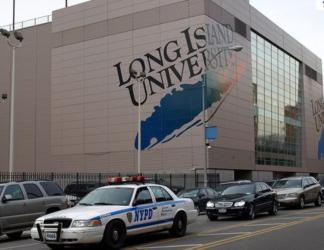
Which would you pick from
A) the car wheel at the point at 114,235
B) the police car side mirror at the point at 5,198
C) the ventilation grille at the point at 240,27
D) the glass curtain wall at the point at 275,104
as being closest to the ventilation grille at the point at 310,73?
the glass curtain wall at the point at 275,104

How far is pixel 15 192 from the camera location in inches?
655

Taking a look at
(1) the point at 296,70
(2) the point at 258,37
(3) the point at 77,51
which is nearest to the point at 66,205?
(3) the point at 77,51

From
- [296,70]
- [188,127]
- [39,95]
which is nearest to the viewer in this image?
[188,127]

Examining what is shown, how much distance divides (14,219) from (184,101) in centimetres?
3618

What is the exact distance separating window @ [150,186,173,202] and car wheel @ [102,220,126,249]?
190cm

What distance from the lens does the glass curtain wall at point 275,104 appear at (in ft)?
204

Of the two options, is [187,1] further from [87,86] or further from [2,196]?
[2,196]

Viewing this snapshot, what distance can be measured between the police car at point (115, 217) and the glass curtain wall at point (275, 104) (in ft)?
152

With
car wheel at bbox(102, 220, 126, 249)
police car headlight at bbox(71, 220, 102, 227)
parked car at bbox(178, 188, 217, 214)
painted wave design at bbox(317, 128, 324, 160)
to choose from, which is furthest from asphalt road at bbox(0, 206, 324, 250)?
painted wave design at bbox(317, 128, 324, 160)

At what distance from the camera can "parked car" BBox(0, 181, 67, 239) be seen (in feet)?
52.6

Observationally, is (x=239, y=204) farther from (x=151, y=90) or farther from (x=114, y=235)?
(x=151, y=90)

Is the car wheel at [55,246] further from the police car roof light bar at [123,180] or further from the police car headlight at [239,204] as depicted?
the police car headlight at [239,204]

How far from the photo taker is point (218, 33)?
175 feet

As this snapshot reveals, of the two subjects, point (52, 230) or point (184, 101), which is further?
point (184, 101)
